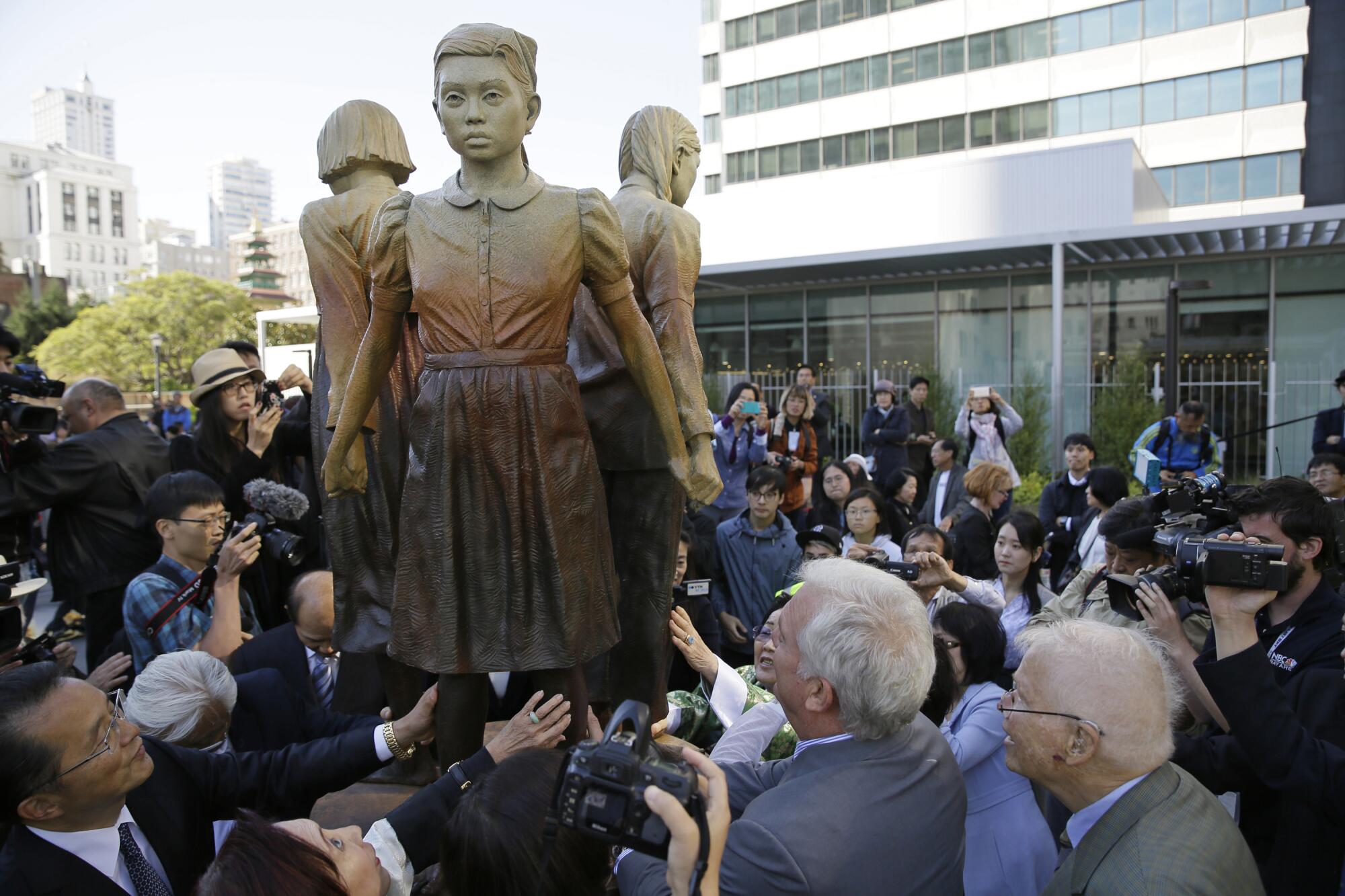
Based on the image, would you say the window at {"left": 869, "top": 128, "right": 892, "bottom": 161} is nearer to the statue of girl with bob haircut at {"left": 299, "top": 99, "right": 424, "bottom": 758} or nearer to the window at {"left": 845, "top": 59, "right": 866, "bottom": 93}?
the window at {"left": 845, "top": 59, "right": 866, "bottom": 93}

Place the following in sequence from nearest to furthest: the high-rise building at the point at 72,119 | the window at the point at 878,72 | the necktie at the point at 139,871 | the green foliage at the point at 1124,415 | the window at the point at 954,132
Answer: the necktie at the point at 139,871 → the green foliage at the point at 1124,415 → the window at the point at 954,132 → the window at the point at 878,72 → the high-rise building at the point at 72,119

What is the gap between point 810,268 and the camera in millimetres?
16922

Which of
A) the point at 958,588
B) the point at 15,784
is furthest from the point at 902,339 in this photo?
the point at 15,784

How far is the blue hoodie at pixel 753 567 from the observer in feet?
17.3

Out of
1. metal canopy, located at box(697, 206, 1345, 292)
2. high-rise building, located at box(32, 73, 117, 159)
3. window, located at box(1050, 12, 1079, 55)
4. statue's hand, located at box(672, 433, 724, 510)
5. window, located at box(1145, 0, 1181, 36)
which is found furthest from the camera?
high-rise building, located at box(32, 73, 117, 159)

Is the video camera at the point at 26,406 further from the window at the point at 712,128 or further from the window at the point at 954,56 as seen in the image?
the window at the point at 712,128

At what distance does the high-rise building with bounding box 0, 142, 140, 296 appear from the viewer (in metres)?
88.8

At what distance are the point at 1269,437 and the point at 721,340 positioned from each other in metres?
9.49

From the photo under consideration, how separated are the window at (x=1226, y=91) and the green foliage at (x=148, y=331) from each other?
35.0 meters

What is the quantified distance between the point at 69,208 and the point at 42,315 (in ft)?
179

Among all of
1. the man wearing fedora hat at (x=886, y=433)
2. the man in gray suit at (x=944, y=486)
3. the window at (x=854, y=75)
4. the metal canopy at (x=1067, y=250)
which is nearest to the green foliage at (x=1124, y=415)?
the metal canopy at (x=1067, y=250)

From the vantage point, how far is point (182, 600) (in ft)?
11.6

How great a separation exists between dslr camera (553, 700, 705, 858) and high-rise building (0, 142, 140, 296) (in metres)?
98.2

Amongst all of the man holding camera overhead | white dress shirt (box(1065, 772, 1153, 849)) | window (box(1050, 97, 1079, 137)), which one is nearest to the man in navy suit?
the man holding camera overhead
